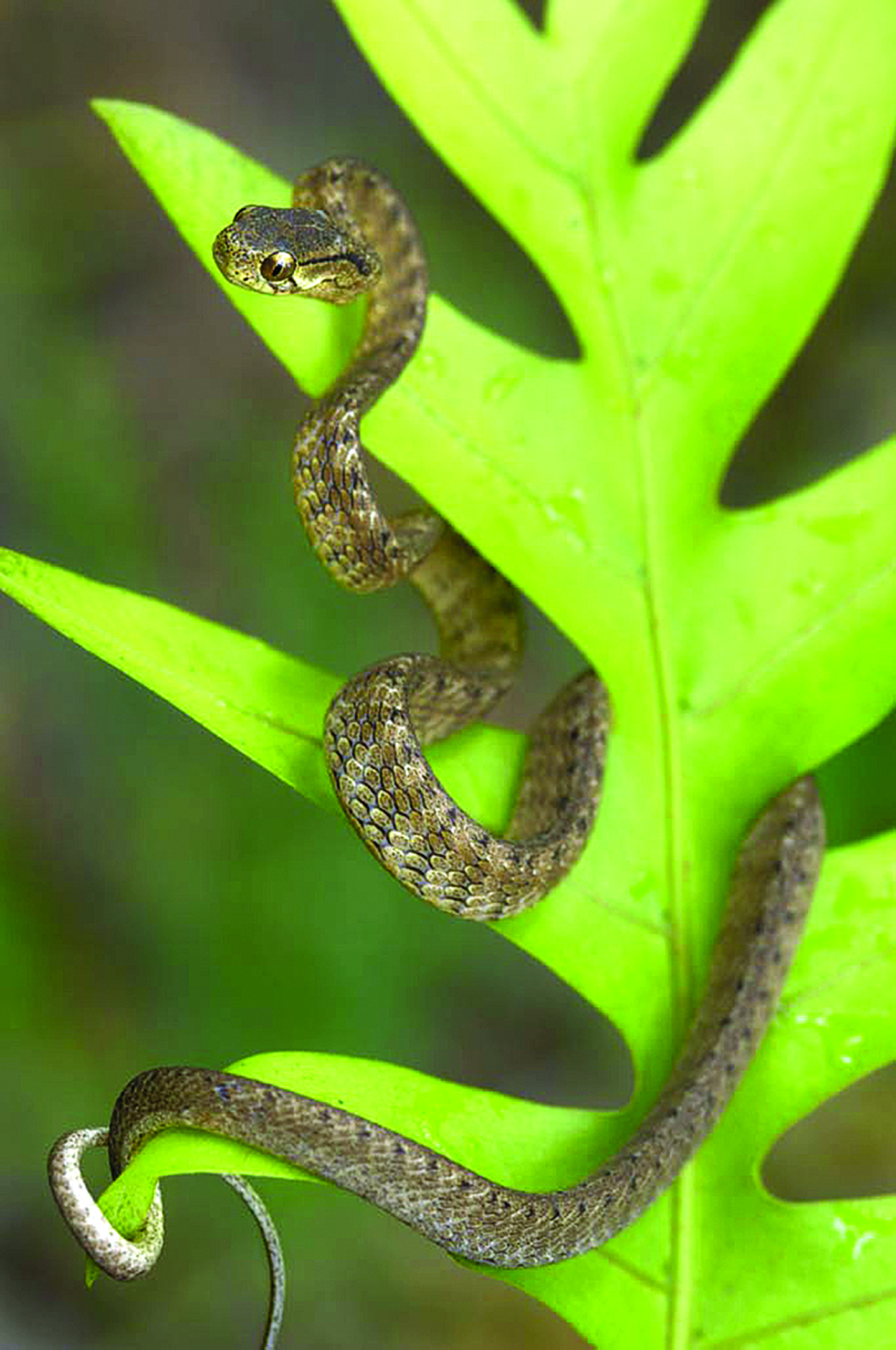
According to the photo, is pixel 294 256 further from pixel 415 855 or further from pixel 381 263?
pixel 415 855

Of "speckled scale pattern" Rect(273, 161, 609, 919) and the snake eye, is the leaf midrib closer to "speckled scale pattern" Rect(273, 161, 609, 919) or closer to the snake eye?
"speckled scale pattern" Rect(273, 161, 609, 919)

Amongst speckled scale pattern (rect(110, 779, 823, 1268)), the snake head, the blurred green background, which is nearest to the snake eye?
the snake head

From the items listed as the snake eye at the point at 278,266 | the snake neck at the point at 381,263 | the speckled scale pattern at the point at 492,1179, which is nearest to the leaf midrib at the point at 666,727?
the speckled scale pattern at the point at 492,1179

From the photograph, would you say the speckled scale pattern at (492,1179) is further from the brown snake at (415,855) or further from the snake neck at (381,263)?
the snake neck at (381,263)

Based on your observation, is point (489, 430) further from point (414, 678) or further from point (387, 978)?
point (387, 978)

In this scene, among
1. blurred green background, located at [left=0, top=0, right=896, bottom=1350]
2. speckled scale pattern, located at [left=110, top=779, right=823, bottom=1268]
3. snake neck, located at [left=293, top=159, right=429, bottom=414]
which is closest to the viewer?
speckled scale pattern, located at [left=110, top=779, right=823, bottom=1268]

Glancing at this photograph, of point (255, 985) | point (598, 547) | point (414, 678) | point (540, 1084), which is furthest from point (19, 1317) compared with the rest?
point (598, 547)
